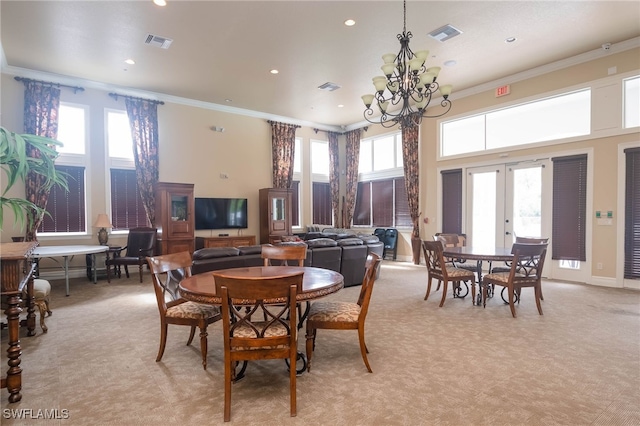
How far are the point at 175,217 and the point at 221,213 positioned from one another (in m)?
1.34

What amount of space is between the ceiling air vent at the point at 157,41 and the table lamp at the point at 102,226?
3.46 meters

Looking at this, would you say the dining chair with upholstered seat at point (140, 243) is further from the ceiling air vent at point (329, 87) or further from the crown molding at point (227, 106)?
the ceiling air vent at point (329, 87)

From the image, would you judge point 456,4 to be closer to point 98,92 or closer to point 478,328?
point 478,328

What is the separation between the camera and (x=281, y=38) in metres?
5.13

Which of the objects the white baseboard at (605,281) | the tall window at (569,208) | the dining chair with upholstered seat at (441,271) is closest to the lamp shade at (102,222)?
the dining chair with upholstered seat at (441,271)

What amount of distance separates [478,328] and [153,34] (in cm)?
588

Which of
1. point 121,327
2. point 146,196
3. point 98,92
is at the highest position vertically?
point 98,92

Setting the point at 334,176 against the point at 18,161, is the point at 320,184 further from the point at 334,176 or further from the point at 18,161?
the point at 18,161

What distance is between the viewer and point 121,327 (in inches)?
149

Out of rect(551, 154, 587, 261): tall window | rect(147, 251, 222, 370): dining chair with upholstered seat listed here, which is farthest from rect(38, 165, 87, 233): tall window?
rect(551, 154, 587, 261): tall window

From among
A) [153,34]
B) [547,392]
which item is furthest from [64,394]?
[153,34]

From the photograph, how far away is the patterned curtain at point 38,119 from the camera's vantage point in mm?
6102

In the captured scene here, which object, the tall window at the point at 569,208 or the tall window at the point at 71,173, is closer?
the tall window at the point at 569,208

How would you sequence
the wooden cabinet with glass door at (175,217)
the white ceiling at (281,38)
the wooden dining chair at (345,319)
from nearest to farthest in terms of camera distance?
1. the wooden dining chair at (345,319)
2. the white ceiling at (281,38)
3. the wooden cabinet with glass door at (175,217)
